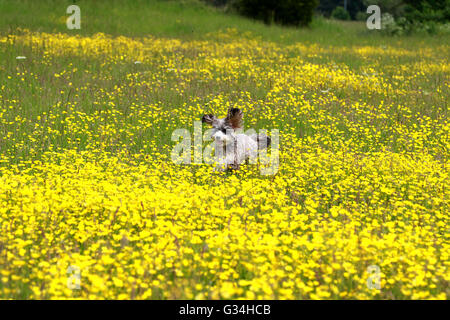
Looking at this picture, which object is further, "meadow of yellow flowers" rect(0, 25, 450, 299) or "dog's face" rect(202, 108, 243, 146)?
"dog's face" rect(202, 108, 243, 146)

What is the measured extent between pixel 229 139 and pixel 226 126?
212mm

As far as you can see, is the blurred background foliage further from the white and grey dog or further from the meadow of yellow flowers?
the white and grey dog

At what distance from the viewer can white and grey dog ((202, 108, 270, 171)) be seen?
6.55m

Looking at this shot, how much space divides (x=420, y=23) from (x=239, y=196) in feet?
76.2

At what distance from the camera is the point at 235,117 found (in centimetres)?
655

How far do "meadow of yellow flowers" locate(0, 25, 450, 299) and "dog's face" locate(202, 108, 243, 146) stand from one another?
57 centimetres

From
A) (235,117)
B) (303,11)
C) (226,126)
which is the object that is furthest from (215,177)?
(303,11)

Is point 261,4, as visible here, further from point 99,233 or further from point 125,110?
point 99,233

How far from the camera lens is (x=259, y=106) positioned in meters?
9.97

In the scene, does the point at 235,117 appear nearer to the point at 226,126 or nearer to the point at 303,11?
the point at 226,126

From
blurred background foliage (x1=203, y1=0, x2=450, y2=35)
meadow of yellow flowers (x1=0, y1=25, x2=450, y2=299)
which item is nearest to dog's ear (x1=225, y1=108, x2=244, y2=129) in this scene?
meadow of yellow flowers (x1=0, y1=25, x2=450, y2=299)

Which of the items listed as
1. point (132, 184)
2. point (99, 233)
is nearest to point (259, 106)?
point (132, 184)

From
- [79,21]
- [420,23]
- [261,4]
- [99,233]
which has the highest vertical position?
[261,4]
